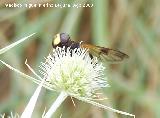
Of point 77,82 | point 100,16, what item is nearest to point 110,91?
point 100,16

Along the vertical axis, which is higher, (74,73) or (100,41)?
(74,73)

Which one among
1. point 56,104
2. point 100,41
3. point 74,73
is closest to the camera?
point 56,104

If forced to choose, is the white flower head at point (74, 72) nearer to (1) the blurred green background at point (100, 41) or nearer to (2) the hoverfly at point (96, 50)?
(2) the hoverfly at point (96, 50)

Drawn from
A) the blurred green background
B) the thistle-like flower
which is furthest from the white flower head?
the blurred green background

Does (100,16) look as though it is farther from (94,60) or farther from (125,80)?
(94,60)

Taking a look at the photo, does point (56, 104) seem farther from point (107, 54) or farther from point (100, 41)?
point (100, 41)

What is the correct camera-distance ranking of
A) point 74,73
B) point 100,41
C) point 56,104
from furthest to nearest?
point 100,41
point 74,73
point 56,104

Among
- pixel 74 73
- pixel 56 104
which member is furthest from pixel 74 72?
pixel 56 104
